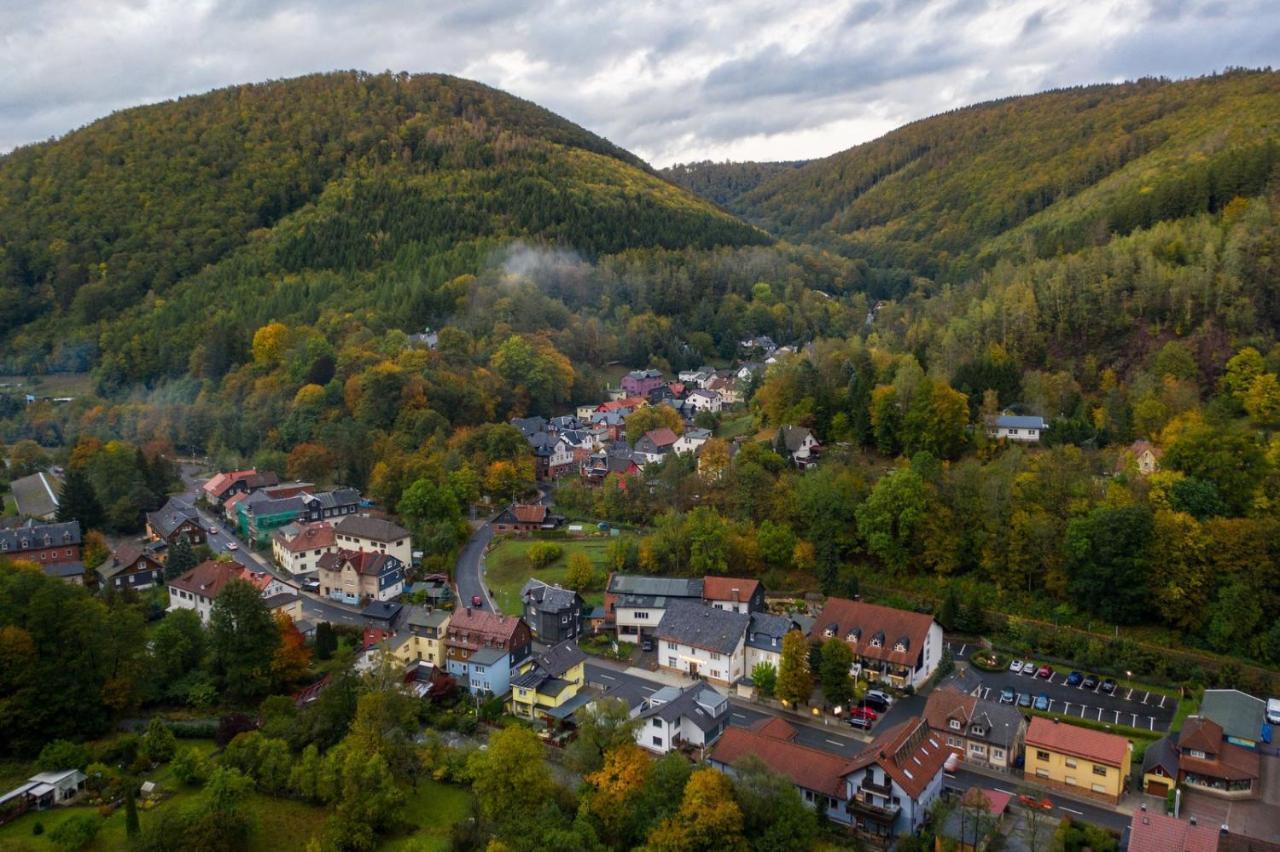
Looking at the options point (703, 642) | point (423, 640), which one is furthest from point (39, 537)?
point (703, 642)

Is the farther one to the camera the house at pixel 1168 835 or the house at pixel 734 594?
the house at pixel 734 594

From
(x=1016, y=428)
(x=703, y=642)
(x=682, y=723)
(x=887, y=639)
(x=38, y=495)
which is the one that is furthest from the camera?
(x=38, y=495)

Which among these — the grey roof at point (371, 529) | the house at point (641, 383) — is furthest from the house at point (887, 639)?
the house at point (641, 383)

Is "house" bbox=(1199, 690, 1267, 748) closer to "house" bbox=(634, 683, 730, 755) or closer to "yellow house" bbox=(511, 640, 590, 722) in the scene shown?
"house" bbox=(634, 683, 730, 755)

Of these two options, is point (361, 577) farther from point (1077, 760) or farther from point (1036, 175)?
point (1036, 175)

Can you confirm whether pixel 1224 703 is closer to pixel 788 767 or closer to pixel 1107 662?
pixel 1107 662

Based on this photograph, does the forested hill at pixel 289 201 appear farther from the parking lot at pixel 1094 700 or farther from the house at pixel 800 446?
the parking lot at pixel 1094 700
